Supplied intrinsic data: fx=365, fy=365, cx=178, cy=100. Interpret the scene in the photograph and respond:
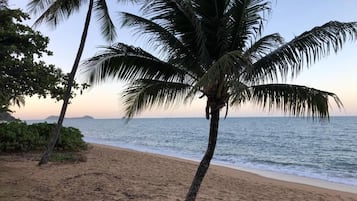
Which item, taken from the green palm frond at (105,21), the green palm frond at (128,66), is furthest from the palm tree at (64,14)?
the green palm frond at (128,66)

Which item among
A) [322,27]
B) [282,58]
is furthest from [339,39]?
[282,58]

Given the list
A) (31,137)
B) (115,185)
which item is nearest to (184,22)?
(115,185)

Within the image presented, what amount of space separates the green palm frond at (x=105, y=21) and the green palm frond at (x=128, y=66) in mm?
6587

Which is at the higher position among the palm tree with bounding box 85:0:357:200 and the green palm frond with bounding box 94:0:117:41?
the green palm frond with bounding box 94:0:117:41

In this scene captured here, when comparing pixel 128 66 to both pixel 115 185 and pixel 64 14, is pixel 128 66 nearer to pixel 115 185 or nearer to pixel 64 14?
pixel 115 185

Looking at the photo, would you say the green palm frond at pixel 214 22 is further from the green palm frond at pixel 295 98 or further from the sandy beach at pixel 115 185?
the sandy beach at pixel 115 185

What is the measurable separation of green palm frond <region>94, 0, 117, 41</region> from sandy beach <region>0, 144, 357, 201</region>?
451cm

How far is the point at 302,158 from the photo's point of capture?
73.1 ft

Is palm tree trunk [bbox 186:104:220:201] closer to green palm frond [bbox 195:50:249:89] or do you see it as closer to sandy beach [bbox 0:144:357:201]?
green palm frond [bbox 195:50:249:89]

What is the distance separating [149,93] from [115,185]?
351 centimetres

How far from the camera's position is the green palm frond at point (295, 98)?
5109 mm

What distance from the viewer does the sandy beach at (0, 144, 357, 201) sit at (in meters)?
7.56

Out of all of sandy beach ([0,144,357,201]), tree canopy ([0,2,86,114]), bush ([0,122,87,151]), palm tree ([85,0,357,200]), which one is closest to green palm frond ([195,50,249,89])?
palm tree ([85,0,357,200])

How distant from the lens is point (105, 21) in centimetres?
1266
